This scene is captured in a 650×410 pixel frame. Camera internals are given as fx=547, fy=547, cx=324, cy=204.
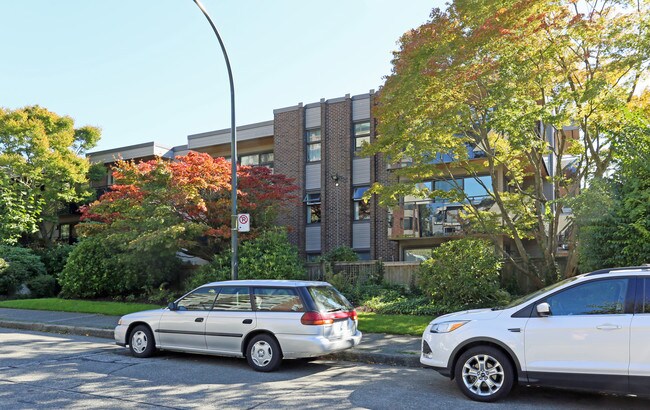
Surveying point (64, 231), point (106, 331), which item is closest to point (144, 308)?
point (106, 331)

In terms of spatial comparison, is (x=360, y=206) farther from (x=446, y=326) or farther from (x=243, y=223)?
(x=446, y=326)

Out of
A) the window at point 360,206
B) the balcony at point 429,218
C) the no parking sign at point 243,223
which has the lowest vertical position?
the no parking sign at point 243,223

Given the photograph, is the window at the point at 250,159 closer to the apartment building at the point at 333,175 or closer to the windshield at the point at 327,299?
the apartment building at the point at 333,175

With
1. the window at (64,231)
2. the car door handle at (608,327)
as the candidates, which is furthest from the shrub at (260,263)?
the window at (64,231)

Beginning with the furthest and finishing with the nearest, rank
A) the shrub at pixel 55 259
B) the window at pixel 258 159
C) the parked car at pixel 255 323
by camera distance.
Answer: the window at pixel 258 159 < the shrub at pixel 55 259 < the parked car at pixel 255 323

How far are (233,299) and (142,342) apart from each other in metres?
1.95

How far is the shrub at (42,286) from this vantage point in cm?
2123

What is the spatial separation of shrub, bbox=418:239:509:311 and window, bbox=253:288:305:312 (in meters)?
5.93

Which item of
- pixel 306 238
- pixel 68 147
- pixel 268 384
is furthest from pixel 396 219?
pixel 68 147

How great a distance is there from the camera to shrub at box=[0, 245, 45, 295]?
20.9 metres

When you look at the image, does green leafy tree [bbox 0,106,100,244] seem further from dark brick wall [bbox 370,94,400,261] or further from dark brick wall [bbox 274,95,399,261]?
dark brick wall [bbox 370,94,400,261]

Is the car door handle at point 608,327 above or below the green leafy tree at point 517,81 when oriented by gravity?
below

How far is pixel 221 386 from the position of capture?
24.1ft

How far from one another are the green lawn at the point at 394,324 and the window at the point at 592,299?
4.92 metres
